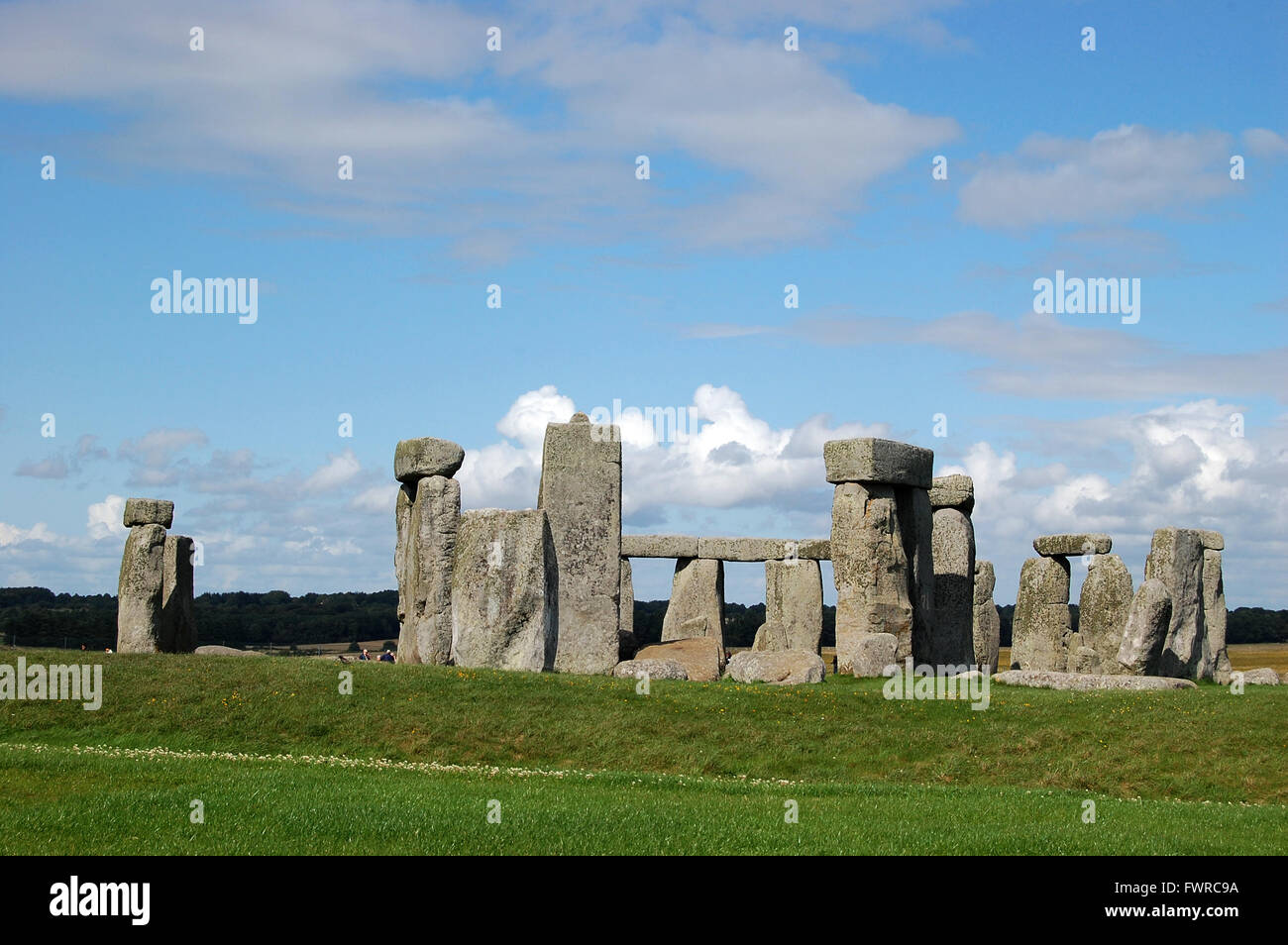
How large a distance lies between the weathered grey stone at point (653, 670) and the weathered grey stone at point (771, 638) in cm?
1145

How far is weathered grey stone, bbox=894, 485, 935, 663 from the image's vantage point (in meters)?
25.0

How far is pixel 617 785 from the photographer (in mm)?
13711

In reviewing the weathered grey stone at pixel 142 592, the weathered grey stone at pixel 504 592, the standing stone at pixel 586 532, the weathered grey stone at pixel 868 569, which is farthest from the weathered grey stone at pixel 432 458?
the weathered grey stone at pixel 868 569

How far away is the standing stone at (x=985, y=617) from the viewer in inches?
1233

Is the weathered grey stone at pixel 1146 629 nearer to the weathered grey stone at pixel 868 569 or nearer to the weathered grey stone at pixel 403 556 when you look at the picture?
the weathered grey stone at pixel 868 569

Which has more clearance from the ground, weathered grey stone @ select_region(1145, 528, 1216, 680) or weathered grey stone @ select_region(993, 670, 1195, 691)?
weathered grey stone @ select_region(1145, 528, 1216, 680)

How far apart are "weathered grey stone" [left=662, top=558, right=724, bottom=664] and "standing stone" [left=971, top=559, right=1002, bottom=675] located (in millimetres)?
6658

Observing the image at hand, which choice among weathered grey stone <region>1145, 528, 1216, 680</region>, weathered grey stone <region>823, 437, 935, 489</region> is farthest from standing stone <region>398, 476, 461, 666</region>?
weathered grey stone <region>1145, 528, 1216, 680</region>

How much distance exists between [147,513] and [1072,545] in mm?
18617

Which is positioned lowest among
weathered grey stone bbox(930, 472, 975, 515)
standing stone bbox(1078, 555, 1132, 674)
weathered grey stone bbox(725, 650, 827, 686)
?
weathered grey stone bbox(725, 650, 827, 686)

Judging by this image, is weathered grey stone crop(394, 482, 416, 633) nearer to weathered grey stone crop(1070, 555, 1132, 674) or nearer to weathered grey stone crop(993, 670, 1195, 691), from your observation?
weathered grey stone crop(993, 670, 1195, 691)

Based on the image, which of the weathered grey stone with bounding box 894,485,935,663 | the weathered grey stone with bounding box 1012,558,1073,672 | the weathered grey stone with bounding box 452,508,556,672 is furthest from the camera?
the weathered grey stone with bounding box 1012,558,1073,672
